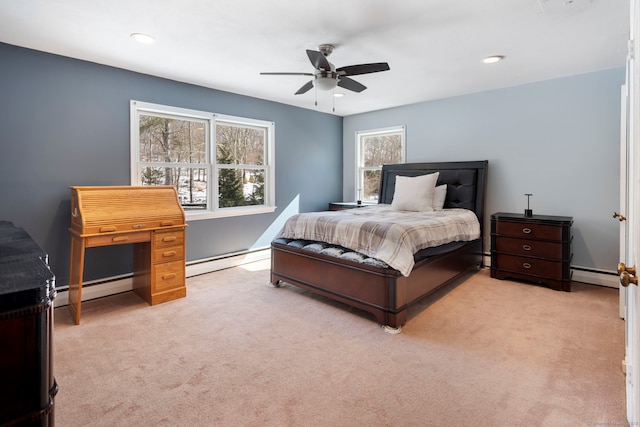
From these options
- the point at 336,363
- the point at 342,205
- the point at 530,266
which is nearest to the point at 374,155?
the point at 342,205

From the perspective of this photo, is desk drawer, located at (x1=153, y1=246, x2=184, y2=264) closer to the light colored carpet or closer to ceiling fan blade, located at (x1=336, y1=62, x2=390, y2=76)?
the light colored carpet

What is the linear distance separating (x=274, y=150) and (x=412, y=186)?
6.99 ft

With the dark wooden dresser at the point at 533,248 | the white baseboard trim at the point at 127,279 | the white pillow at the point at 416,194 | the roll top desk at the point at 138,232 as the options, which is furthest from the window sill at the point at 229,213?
the dark wooden dresser at the point at 533,248

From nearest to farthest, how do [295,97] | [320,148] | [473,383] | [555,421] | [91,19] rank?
[555,421], [473,383], [91,19], [295,97], [320,148]

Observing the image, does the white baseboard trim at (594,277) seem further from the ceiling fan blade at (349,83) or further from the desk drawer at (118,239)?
the desk drawer at (118,239)

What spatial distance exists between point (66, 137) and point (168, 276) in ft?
5.44

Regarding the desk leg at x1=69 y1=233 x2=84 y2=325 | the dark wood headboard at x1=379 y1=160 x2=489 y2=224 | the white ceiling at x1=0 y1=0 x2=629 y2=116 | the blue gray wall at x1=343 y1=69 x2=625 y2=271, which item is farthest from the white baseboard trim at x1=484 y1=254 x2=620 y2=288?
the desk leg at x1=69 y1=233 x2=84 y2=325

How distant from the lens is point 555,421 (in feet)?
5.41

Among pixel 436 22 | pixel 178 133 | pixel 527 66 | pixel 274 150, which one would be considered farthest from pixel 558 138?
pixel 178 133

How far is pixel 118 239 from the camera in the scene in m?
3.03

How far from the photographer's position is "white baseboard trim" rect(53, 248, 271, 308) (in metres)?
3.34

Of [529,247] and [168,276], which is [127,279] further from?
[529,247]

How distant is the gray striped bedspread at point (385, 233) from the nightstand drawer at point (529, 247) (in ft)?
1.28

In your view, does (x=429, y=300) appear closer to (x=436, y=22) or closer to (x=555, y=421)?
→ (x=555, y=421)
